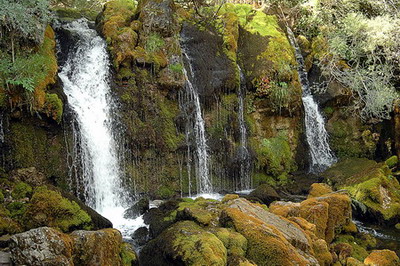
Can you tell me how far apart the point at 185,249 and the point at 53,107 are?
6.47m

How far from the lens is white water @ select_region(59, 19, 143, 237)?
10234mm

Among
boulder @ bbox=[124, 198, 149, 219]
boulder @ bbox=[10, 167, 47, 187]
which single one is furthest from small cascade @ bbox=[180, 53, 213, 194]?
boulder @ bbox=[10, 167, 47, 187]

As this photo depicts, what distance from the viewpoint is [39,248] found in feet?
13.8

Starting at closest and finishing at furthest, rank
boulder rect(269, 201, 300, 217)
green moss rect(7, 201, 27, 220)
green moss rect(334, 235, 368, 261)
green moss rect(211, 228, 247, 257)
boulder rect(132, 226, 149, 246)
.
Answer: green moss rect(211, 228, 247, 257)
green moss rect(7, 201, 27, 220)
green moss rect(334, 235, 368, 261)
boulder rect(132, 226, 149, 246)
boulder rect(269, 201, 300, 217)

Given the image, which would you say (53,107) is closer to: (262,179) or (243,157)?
(243,157)

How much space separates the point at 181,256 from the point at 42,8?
8363mm

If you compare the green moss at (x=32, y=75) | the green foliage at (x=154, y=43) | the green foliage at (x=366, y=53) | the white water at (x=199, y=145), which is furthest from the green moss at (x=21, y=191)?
the green foliage at (x=366, y=53)

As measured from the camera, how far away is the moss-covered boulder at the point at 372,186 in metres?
10.1

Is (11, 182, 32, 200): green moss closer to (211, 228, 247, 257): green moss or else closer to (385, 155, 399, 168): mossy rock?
(211, 228, 247, 257): green moss

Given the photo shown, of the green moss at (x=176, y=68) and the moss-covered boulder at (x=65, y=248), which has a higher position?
the green moss at (x=176, y=68)

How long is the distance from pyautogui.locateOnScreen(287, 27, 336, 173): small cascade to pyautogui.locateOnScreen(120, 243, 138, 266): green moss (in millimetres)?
10901

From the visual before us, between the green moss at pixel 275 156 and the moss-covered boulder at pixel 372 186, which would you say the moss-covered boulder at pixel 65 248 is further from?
the green moss at pixel 275 156

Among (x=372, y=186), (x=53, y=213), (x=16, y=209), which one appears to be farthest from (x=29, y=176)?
(x=372, y=186)

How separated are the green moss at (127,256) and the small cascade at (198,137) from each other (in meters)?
6.47
